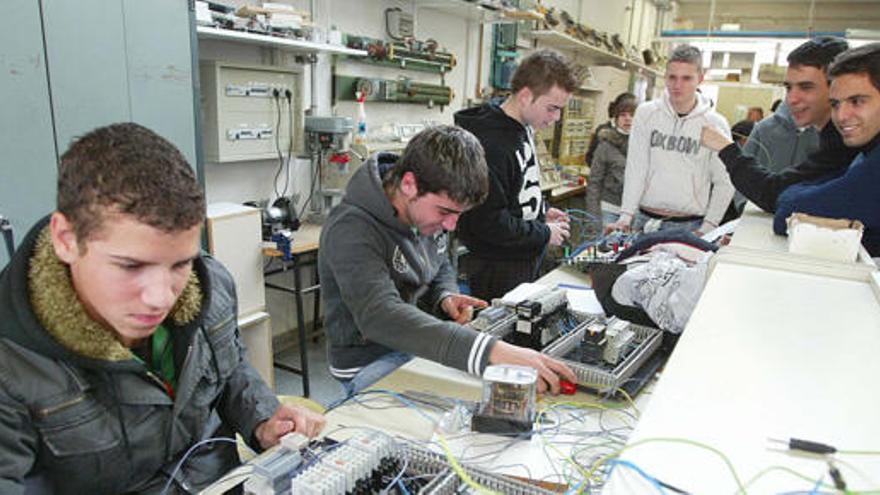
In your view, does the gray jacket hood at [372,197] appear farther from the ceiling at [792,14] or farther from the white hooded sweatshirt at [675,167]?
the ceiling at [792,14]

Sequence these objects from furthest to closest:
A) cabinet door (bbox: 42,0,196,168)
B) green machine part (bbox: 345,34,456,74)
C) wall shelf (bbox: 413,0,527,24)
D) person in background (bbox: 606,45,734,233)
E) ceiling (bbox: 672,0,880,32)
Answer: ceiling (bbox: 672,0,880,32), wall shelf (bbox: 413,0,527,24), green machine part (bbox: 345,34,456,74), person in background (bbox: 606,45,734,233), cabinet door (bbox: 42,0,196,168)

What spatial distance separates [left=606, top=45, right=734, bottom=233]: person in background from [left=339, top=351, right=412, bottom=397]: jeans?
162 cm

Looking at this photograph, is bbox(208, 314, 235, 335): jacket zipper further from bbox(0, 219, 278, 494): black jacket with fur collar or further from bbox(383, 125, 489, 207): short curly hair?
bbox(383, 125, 489, 207): short curly hair

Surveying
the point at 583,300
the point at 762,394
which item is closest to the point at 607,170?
the point at 583,300

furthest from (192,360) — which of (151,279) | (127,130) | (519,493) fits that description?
(519,493)

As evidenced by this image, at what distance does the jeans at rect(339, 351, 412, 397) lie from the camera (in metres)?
1.42

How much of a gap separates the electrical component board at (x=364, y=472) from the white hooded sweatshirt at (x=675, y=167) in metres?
2.18

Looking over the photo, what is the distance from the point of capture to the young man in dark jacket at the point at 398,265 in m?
1.32

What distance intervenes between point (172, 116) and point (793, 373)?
233 centimetres

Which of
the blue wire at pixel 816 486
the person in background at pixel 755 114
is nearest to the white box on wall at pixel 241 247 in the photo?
the blue wire at pixel 816 486

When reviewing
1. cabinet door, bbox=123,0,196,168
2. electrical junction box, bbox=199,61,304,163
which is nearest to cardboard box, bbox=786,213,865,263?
cabinet door, bbox=123,0,196,168

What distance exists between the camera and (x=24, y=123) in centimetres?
191

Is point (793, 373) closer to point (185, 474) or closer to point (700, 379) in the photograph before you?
point (700, 379)

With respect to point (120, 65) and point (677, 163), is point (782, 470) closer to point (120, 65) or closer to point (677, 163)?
point (120, 65)
